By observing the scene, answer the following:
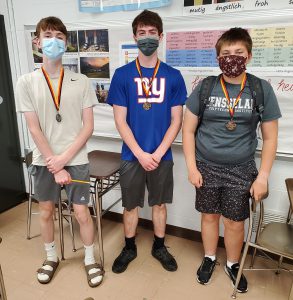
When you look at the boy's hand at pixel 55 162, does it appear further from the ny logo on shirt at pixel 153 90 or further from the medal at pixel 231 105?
the medal at pixel 231 105

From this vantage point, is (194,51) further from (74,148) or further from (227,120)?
(74,148)

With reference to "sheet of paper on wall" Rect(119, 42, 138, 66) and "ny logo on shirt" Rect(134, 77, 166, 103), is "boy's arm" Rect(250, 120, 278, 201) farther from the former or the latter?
"sheet of paper on wall" Rect(119, 42, 138, 66)

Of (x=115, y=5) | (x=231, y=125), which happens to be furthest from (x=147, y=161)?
(x=115, y=5)

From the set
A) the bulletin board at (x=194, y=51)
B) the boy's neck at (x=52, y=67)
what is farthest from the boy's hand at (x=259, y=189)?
the boy's neck at (x=52, y=67)

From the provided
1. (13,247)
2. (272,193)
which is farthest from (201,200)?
(13,247)

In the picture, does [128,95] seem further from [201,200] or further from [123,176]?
[201,200]

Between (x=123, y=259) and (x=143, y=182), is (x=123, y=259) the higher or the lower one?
the lower one

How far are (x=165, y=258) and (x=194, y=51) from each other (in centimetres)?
149

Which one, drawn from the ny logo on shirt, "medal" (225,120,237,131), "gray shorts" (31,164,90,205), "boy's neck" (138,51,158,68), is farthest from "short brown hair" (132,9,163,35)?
"gray shorts" (31,164,90,205)

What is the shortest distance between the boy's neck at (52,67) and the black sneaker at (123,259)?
132cm

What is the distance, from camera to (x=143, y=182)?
6.61 feet

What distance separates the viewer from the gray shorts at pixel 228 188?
5.79 feet

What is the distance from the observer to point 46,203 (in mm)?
1928

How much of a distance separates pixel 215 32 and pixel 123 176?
1.14 m
